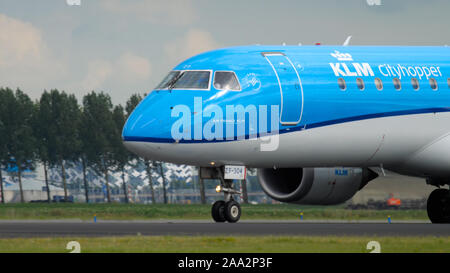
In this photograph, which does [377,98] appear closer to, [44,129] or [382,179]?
[382,179]

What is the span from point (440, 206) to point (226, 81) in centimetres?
944

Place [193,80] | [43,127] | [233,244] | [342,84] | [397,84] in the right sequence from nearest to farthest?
1. [233,244]
2. [193,80]
3. [342,84]
4. [397,84]
5. [43,127]

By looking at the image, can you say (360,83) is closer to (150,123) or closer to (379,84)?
(379,84)

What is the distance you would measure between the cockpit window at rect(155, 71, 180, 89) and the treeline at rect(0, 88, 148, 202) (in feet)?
335

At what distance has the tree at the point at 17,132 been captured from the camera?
132750 millimetres

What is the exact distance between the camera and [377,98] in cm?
3002

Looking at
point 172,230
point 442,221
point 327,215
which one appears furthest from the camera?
point 327,215

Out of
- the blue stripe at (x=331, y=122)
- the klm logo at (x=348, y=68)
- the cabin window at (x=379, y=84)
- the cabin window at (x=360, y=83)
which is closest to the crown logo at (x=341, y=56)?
the klm logo at (x=348, y=68)

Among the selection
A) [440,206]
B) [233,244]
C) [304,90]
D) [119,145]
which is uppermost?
[119,145]

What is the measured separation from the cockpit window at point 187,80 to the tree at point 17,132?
106 metres

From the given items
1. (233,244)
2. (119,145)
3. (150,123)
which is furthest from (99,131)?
(233,244)

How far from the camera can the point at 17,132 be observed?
132375 mm

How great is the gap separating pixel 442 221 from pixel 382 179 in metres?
7.77
